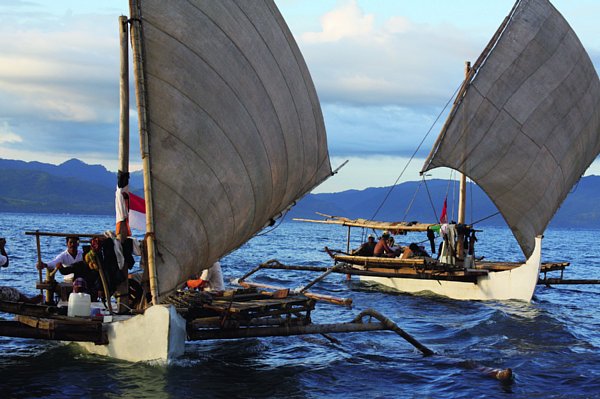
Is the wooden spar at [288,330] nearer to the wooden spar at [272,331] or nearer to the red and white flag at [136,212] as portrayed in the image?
the wooden spar at [272,331]

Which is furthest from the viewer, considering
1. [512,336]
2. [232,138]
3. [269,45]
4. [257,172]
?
[512,336]

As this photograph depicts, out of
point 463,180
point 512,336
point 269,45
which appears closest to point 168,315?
point 269,45

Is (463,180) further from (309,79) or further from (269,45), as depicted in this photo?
(269,45)

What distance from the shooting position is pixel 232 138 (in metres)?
14.1

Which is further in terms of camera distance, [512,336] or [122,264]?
[512,336]

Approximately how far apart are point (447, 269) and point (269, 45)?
47.1ft

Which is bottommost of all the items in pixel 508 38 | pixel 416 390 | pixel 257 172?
pixel 416 390

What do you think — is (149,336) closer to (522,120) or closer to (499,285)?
(499,285)

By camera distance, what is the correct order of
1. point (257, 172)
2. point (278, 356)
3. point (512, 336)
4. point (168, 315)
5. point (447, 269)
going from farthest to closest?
point (447, 269) → point (512, 336) → point (278, 356) → point (257, 172) → point (168, 315)

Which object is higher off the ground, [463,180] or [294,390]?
[463,180]

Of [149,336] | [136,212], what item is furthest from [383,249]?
[149,336]

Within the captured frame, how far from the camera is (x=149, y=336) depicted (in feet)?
42.1

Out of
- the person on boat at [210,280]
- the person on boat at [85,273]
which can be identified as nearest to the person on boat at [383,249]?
the person on boat at [210,280]

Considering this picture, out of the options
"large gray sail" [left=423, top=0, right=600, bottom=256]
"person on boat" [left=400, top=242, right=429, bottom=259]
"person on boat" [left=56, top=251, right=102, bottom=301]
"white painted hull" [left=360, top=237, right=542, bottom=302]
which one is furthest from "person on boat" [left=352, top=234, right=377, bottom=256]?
"person on boat" [left=56, top=251, right=102, bottom=301]
